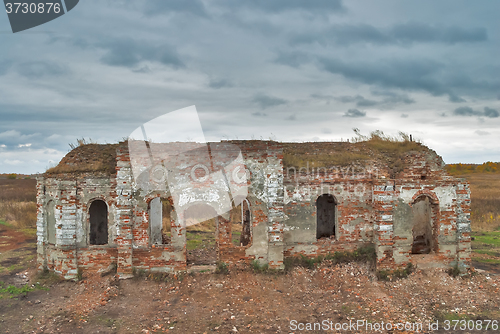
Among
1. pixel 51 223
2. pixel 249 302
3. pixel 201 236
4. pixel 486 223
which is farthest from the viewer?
pixel 486 223

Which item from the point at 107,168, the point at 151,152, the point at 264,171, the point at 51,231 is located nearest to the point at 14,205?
the point at 51,231

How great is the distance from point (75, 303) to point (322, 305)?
6.83 meters

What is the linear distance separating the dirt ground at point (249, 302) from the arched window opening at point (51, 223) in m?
1.28

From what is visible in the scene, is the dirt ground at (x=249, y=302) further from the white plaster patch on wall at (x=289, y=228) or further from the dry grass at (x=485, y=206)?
the dry grass at (x=485, y=206)

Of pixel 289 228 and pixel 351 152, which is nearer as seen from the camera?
pixel 289 228

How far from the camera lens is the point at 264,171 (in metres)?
10.2

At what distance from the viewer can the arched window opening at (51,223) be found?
10924 mm

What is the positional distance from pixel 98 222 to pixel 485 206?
25622 millimetres

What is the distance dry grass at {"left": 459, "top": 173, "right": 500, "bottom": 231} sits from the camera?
19.9 m

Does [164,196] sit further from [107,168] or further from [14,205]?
[14,205]

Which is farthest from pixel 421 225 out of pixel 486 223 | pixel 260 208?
pixel 486 223

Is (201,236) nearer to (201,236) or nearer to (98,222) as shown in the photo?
(201,236)

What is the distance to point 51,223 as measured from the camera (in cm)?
1109

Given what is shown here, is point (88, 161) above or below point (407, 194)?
above
